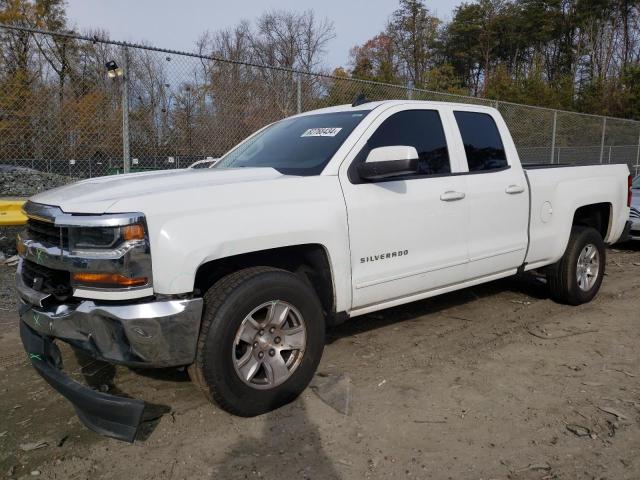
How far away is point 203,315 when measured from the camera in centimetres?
279

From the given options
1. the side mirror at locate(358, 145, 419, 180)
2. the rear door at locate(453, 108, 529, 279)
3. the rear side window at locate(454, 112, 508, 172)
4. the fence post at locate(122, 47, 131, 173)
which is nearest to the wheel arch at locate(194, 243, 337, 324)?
the side mirror at locate(358, 145, 419, 180)

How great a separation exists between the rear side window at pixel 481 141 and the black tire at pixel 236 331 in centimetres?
202

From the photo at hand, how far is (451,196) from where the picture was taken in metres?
3.98

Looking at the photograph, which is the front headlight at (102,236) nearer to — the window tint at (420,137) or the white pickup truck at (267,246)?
the white pickup truck at (267,246)

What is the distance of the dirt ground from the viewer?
2613 mm

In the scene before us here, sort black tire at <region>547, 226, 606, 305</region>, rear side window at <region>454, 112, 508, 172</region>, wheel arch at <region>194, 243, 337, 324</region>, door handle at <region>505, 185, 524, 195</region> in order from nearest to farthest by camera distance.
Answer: wheel arch at <region>194, 243, 337, 324</region> → rear side window at <region>454, 112, 508, 172</region> → door handle at <region>505, 185, 524, 195</region> → black tire at <region>547, 226, 606, 305</region>

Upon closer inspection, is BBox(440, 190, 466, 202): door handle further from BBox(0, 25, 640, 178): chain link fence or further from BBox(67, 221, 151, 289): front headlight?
BBox(0, 25, 640, 178): chain link fence

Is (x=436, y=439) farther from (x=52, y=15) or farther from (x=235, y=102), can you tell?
(x=52, y=15)

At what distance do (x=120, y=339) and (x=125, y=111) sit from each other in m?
4.37

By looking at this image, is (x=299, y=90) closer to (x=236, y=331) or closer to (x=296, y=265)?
(x=296, y=265)

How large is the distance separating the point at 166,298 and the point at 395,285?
1643mm

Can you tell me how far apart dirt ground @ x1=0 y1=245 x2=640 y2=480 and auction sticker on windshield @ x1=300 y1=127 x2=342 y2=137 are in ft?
5.40

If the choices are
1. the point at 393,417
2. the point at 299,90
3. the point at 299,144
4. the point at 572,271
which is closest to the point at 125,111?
the point at 299,90

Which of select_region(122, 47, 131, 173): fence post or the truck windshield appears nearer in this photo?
the truck windshield
